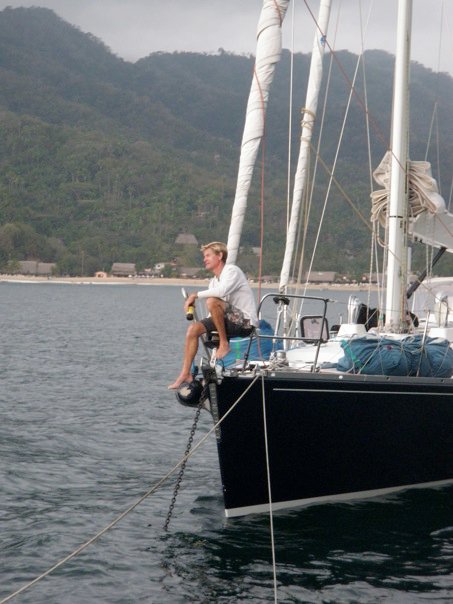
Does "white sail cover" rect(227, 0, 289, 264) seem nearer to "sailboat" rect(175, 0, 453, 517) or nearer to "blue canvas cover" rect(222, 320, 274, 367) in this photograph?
"sailboat" rect(175, 0, 453, 517)

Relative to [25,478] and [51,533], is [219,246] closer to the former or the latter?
[51,533]

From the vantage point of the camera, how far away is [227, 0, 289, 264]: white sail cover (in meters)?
12.4

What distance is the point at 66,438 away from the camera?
19.1 metres

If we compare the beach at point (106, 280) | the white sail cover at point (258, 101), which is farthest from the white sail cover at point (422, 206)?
the beach at point (106, 280)

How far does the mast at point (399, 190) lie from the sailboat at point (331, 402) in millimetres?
18

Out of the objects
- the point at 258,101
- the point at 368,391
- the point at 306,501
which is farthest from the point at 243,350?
the point at 258,101

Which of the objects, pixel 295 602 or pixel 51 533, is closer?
pixel 295 602

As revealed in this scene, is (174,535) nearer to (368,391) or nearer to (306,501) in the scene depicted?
(306,501)

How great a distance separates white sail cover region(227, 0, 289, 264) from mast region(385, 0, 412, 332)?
245 centimetres

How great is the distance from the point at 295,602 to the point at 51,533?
3.62 meters

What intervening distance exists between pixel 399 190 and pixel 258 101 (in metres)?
3.03

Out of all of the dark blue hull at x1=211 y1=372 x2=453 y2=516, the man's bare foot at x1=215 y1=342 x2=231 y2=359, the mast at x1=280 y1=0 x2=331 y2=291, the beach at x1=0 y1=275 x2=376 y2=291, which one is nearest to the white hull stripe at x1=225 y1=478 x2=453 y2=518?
the dark blue hull at x1=211 y1=372 x2=453 y2=516

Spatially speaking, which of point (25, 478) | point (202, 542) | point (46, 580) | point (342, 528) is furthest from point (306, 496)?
point (25, 478)

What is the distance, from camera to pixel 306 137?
16344mm
